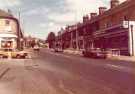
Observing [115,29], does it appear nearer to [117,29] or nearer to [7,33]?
[117,29]

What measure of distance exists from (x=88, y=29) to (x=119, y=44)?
81.7ft

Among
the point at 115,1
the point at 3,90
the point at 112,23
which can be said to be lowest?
the point at 3,90

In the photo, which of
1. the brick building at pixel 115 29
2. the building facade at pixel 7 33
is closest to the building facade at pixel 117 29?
the brick building at pixel 115 29

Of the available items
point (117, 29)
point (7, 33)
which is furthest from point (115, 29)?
point (7, 33)

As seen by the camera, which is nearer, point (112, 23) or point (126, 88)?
point (126, 88)

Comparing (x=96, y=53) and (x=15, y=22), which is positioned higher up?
(x=15, y=22)

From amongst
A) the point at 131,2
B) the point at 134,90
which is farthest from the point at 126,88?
the point at 131,2

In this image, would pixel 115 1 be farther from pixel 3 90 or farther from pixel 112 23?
pixel 3 90

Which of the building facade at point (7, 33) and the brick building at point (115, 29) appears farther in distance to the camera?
the building facade at point (7, 33)

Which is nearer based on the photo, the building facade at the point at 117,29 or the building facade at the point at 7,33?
the building facade at the point at 117,29

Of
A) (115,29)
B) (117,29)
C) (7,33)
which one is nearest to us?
(117,29)

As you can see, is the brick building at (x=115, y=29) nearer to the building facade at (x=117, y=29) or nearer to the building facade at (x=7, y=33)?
the building facade at (x=117, y=29)

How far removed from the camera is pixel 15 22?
2830 inches

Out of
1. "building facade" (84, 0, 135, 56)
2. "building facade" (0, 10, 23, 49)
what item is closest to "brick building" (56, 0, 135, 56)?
"building facade" (84, 0, 135, 56)
